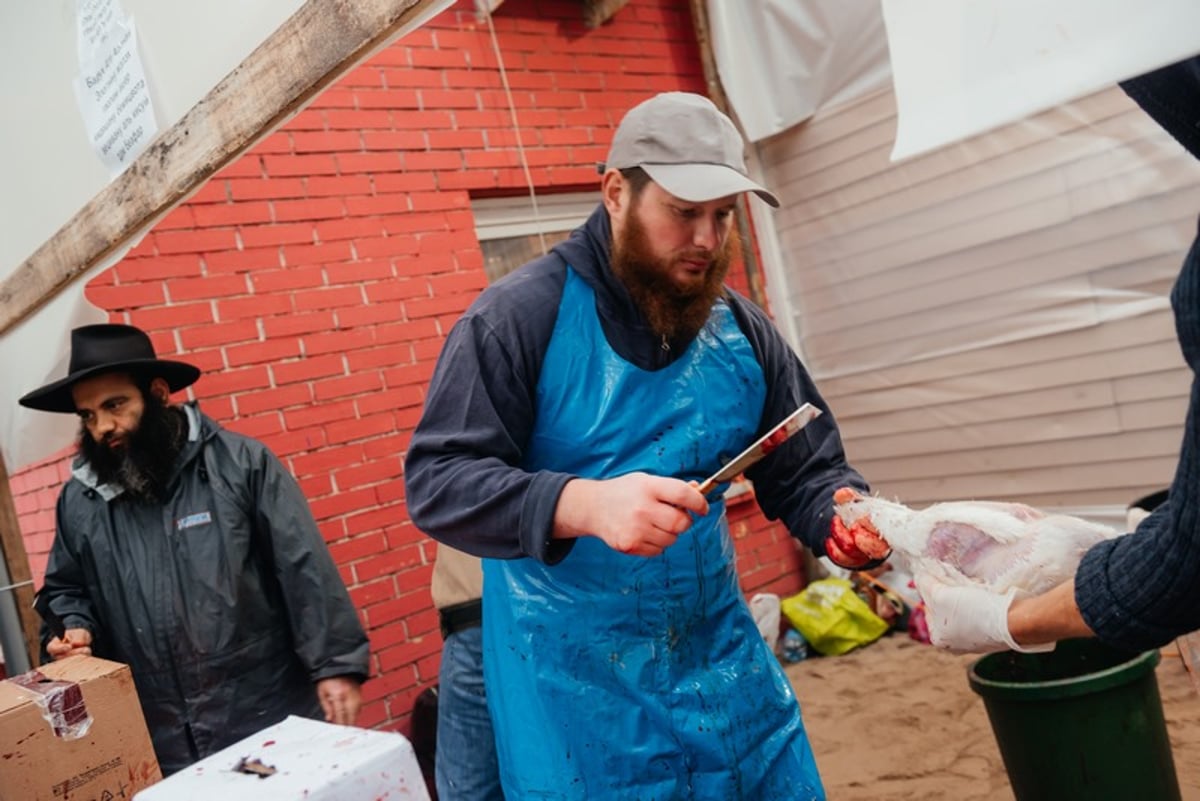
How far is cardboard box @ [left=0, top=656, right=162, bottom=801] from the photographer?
210cm

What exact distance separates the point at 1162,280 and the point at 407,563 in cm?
415

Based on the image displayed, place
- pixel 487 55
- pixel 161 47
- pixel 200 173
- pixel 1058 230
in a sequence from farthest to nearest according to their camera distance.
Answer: pixel 487 55
pixel 1058 230
pixel 200 173
pixel 161 47

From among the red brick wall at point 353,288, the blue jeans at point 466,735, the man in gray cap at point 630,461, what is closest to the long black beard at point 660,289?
the man in gray cap at point 630,461

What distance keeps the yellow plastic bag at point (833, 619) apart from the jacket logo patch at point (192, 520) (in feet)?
12.6

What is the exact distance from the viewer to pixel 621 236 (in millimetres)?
2340

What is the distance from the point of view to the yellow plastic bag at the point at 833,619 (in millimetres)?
5637

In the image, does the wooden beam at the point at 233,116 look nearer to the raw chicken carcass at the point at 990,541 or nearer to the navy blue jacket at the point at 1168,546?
the navy blue jacket at the point at 1168,546

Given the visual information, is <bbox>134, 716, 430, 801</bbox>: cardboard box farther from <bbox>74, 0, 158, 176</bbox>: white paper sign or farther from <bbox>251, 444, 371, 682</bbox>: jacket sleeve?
<bbox>251, 444, 371, 682</bbox>: jacket sleeve

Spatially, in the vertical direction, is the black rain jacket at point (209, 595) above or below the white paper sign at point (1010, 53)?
below

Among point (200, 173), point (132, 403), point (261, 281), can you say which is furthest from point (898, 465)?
point (200, 173)

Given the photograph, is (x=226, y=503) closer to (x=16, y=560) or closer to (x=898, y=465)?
(x=16, y=560)

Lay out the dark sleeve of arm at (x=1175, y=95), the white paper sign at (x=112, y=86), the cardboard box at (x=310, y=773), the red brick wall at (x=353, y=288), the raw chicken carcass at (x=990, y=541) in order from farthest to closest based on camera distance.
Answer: the red brick wall at (x=353, y=288)
the white paper sign at (x=112, y=86)
the raw chicken carcass at (x=990, y=541)
the cardboard box at (x=310, y=773)
the dark sleeve of arm at (x=1175, y=95)

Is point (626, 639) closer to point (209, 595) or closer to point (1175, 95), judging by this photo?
point (1175, 95)

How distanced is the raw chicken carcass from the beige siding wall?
3.54 metres
